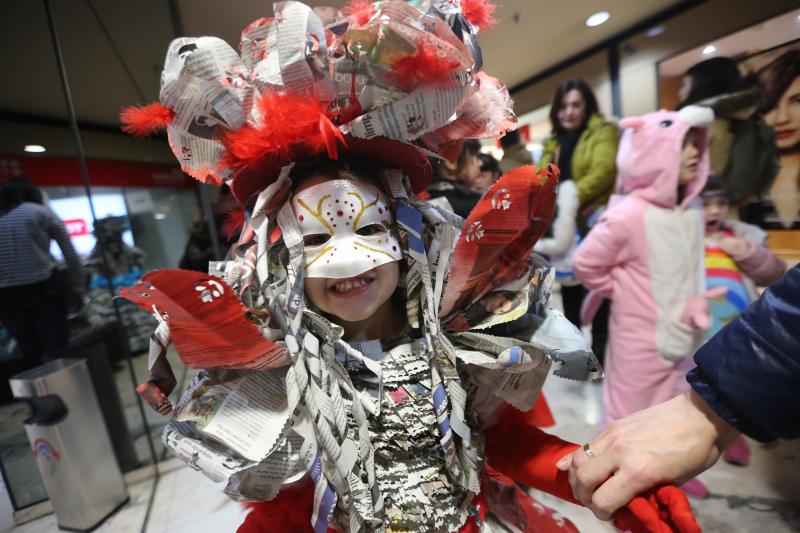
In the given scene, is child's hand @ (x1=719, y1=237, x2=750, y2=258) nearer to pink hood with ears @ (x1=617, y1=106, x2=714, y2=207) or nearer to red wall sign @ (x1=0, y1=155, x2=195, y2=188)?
pink hood with ears @ (x1=617, y1=106, x2=714, y2=207)

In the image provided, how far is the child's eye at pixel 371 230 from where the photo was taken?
597 mm

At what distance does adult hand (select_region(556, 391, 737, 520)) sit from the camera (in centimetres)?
44

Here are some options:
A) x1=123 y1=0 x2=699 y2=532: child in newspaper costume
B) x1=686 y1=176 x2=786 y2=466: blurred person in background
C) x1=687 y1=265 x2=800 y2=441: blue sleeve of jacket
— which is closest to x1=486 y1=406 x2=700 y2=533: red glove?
x1=123 y1=0 x2=699 y2=532: child in newspaper costume

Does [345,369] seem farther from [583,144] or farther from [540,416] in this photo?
[583,144]

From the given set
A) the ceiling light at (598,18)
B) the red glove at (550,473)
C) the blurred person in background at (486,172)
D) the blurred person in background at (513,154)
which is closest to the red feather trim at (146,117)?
the red glove at (550,473)

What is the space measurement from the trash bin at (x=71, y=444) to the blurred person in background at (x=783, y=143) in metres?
2.54

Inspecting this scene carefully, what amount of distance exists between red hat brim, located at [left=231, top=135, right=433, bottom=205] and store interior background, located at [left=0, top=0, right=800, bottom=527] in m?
0.25

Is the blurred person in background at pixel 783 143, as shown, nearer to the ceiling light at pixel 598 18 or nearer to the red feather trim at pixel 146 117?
the ceiling light at pixel 598 18

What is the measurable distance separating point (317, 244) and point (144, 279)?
0.23m

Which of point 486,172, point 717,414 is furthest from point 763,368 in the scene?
point 486,172

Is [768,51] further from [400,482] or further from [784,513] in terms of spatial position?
[400,482]

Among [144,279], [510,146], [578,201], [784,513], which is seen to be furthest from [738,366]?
[510,146]

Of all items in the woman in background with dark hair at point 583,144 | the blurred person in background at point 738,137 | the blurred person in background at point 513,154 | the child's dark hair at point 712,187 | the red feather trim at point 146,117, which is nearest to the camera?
the red feather trim at point 146,117

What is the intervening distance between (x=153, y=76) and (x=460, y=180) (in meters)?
1.45
